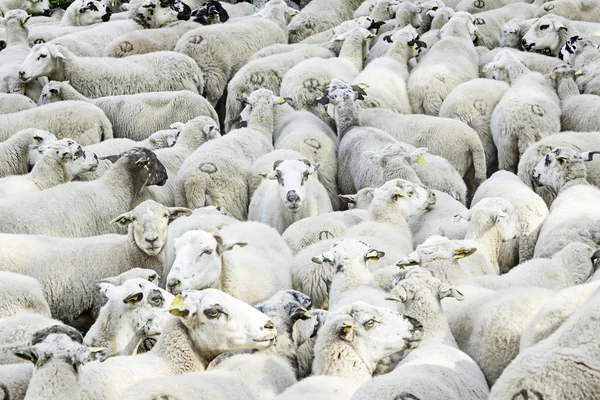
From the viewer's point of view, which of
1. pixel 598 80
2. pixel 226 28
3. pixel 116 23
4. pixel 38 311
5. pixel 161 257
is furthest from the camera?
pixel 116 23

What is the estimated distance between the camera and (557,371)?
3916 mm

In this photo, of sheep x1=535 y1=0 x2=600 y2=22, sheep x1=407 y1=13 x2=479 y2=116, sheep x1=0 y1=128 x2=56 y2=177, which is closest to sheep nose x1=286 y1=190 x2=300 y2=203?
sheep x1=0 y1=128 x2=56 y2=177

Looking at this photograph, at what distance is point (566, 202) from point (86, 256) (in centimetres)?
382

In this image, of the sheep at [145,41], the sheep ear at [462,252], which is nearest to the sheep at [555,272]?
the sheep ear at [462,252]

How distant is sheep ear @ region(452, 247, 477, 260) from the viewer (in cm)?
696

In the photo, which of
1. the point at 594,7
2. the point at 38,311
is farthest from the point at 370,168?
the point at 594,7

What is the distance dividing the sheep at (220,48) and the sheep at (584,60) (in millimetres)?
3809

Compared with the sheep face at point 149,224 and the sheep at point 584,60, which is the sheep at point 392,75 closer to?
the sheep at point 584,60

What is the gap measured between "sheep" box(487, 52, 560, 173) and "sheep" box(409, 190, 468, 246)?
1.24 m

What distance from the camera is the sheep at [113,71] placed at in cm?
1168

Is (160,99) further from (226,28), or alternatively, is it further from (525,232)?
(525,232)

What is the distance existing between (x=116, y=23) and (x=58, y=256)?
7.42 metres

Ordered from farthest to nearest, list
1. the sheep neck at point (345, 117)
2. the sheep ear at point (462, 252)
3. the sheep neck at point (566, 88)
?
the sheep neck at point (566, 88) < the sheep neck at point (345, 117) < the sheep ear at point (462, 252)

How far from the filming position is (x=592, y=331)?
4.16 m
